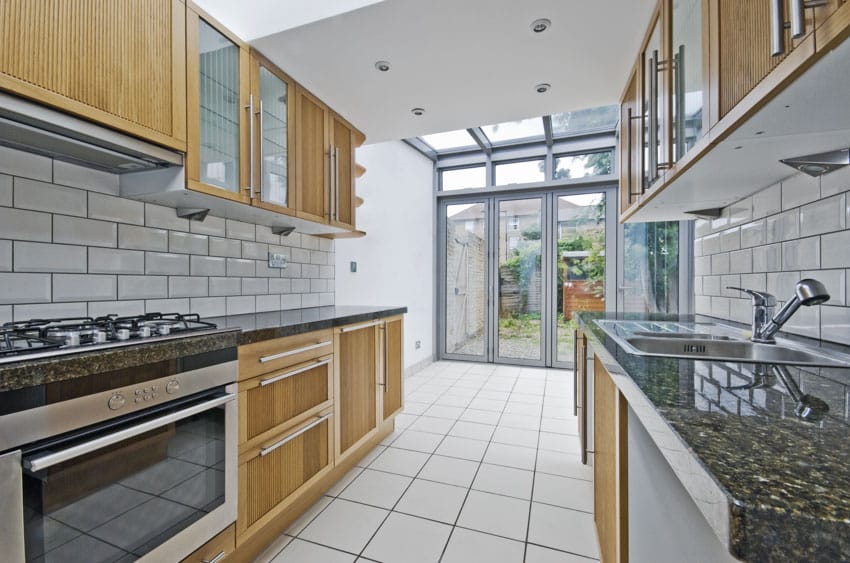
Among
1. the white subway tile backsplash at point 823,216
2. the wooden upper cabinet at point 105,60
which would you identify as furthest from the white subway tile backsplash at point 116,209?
the white subway tile backsplash at point 823,216

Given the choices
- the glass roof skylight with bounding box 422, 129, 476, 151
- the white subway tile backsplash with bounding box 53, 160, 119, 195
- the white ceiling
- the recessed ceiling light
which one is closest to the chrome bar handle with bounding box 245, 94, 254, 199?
the white ceiling

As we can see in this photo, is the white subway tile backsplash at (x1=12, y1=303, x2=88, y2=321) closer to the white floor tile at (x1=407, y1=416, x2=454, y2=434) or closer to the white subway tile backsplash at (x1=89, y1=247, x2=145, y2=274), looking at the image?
the white subway tile backsplash at (x1=89, y1=247, x2=145, y2=274)

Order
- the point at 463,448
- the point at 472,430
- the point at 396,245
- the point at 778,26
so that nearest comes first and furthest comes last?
the point at 778,26
the point at 463,448
the point at 472,430
the point at 396,245

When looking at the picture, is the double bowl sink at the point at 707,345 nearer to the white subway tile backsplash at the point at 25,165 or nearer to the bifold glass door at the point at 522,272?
the white subway tile backsplash at the point at 25,165

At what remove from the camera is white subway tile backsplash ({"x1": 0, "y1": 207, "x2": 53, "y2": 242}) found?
1226mm

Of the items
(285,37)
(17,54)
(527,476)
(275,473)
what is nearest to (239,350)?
(275,473)

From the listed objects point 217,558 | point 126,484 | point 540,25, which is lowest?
point 217,558

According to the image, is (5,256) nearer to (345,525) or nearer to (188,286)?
(188,286)

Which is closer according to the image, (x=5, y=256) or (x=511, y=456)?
(x=5, y=256)

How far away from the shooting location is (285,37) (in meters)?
1.78

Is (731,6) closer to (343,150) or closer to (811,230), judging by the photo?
(811,230)

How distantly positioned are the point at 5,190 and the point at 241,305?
1.04 m

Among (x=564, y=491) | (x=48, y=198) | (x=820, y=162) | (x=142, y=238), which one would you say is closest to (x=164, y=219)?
(x=142, y=238)

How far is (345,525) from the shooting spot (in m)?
1.68
